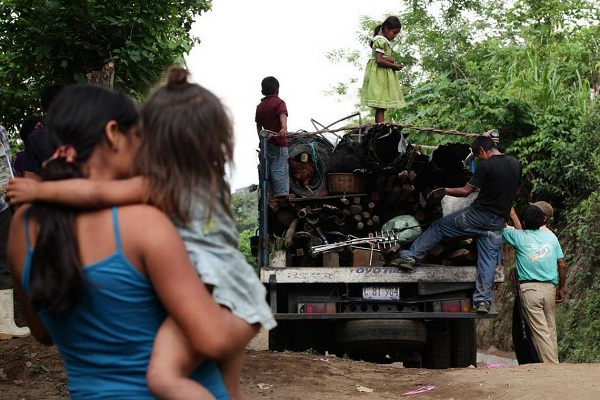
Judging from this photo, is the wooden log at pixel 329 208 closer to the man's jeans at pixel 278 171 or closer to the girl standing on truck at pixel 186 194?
the man's jeans at pixel 278 171

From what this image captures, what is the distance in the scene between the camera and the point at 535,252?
1073 centimetres

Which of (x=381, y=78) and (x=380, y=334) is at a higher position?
(x=381, y=78)

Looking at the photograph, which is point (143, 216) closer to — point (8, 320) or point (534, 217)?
point (8, 320)

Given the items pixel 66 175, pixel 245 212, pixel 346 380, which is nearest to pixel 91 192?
pixel 66 175

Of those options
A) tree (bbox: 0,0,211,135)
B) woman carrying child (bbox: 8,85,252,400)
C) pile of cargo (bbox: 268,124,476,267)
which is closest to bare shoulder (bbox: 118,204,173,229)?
woman carrying child (bbox: 8,85,252,400)

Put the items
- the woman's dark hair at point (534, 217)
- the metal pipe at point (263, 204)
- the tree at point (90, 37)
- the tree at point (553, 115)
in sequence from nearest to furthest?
the metal pipe at point (263, 204) → the woman's dark hair at point (534, 217) → the tree at point (90, 37) → the tree at point (553, 115)

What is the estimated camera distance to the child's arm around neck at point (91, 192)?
8.24 ft

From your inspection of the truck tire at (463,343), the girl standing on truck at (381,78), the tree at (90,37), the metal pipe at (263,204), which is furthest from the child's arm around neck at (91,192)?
the girl standing on truck at (381,78)

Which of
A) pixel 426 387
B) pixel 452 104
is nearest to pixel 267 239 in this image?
pixel 426 387

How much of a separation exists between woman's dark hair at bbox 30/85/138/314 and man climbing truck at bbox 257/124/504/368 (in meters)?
7.34

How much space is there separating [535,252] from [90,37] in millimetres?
5134

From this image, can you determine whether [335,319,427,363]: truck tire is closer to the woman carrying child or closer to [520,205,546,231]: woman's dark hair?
[520,205,546,231]: woman's dark hair

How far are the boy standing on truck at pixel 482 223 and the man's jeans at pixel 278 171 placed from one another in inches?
52.1

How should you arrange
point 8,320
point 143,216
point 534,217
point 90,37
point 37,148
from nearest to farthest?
point 143,216, point 37,148, point 8,320, point 534,217, point 90,37
